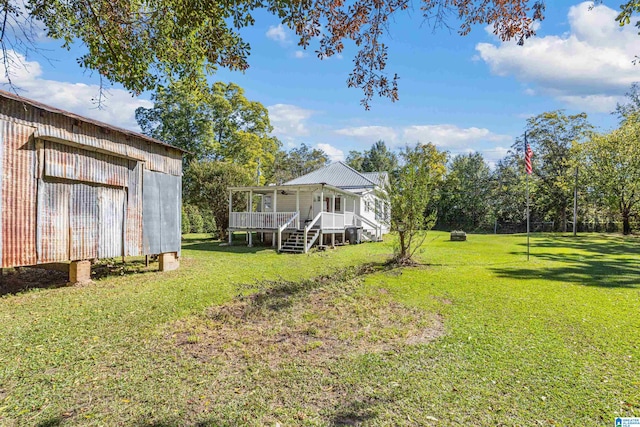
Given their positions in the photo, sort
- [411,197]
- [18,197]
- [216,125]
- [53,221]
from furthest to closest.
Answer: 1. [216,125]
2. [411,197]
3. [53,221]
4. [18,197]

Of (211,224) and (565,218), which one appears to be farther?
(565,218)

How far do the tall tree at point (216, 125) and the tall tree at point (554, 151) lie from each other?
25.4 m

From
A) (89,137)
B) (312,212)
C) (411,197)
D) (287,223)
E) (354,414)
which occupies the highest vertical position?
(89,137)

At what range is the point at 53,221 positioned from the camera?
6973 millimetres

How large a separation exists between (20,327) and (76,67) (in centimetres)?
401

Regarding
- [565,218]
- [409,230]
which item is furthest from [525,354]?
[565,218]

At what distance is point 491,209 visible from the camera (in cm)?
3491

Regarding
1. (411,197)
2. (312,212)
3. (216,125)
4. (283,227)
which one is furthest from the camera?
(216,125)

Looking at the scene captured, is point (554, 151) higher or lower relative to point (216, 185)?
higher

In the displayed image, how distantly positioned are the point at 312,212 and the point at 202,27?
1553 centimetres

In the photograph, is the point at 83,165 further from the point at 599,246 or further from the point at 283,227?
the point at 599,246

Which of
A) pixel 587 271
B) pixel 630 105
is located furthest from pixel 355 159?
pixel 587 271

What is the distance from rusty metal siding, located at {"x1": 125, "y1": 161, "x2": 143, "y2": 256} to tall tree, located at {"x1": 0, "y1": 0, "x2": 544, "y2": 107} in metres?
3.81

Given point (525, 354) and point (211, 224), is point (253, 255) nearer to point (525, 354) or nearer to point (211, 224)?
point (525, 354)
